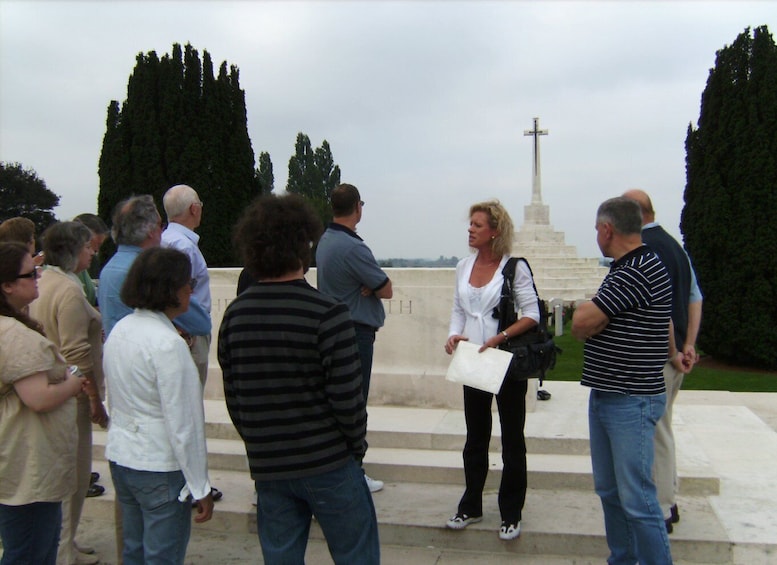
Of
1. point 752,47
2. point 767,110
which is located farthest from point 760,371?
point 752,47

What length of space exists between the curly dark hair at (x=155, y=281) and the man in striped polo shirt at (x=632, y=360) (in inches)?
63.9

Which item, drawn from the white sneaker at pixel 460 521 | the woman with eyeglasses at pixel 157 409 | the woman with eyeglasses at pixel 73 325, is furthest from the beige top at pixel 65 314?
the white sneaker at pixel 460 521

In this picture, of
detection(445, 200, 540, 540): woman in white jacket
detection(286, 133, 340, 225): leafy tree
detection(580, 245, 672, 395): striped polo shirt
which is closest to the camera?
detection(580, 245, 672, 395): striped polo shirt

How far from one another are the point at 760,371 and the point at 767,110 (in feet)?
13.4

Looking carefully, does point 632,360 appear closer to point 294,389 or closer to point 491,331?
point 491,331

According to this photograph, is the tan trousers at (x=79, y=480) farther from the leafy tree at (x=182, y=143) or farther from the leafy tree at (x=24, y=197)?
the leafy tree at (x=24, y=197)

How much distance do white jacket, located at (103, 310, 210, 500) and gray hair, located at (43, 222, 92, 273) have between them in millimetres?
1187

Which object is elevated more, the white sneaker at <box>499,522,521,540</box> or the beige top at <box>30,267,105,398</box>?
the beige top at <box>30,267,105,398</box>

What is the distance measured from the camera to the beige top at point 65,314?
3424mm

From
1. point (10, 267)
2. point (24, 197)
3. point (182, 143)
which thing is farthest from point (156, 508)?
point (24, 197)

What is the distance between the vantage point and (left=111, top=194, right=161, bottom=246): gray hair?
3.34 m

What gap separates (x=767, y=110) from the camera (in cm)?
1080

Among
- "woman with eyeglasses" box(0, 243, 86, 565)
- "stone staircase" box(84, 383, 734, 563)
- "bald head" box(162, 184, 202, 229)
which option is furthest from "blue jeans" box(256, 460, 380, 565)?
"bald head" box(162, 184, 202, 229)

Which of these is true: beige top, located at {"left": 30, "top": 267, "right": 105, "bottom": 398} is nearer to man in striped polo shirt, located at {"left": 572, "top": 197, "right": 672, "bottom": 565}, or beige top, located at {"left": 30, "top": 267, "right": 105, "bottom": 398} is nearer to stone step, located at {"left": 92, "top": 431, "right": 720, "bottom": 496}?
stone step, located at {"left": 92, "top": 431, "right": 720, "bottom": 496}
